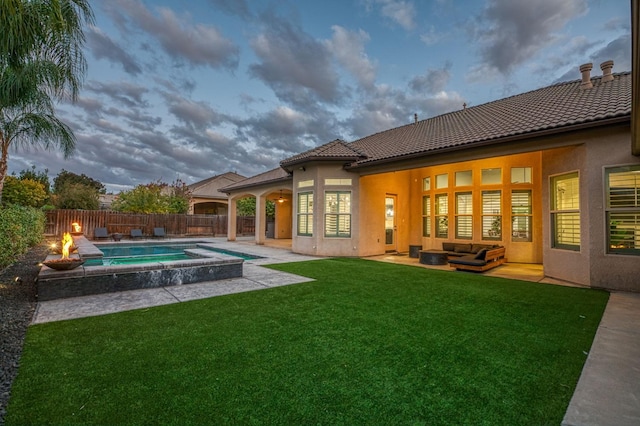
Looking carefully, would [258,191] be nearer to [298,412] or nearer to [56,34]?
[56,34]

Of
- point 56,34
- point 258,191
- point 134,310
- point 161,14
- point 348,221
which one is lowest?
point 134,310

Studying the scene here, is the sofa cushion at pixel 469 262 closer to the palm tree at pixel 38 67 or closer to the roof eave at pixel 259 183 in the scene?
the roof eave at pixel 259 183

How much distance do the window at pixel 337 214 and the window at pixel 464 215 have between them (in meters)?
4.44

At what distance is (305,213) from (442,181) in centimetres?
611

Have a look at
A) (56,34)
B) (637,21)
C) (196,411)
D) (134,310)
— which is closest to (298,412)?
(196,411)

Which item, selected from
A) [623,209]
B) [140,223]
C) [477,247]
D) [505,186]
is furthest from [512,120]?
[140,223]

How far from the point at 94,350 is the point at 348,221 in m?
9.76

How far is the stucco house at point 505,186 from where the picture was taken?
6.68 meters

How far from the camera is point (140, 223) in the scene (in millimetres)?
21500

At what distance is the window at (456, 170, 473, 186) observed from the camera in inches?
464

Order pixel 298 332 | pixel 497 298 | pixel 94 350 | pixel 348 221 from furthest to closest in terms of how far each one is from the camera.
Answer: pixel 348 221 → pixel 497 298 → pixel 298 332 → pixel 94 350

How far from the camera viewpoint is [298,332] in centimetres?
397

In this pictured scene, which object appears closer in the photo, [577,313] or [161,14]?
[577,313]

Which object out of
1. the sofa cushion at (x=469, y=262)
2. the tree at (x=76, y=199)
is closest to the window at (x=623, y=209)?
the sofa cushion at (x=469, y=262)
